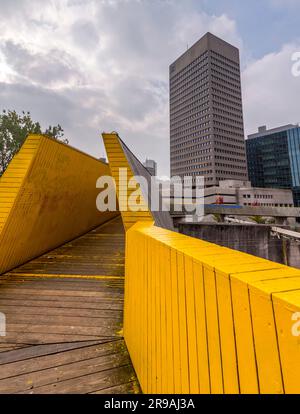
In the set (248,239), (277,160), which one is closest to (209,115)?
(277,160)

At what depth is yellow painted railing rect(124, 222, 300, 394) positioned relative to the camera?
26.2 inches

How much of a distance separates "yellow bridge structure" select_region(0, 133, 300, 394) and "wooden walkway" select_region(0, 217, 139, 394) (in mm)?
16

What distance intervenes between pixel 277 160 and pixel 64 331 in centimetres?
10715

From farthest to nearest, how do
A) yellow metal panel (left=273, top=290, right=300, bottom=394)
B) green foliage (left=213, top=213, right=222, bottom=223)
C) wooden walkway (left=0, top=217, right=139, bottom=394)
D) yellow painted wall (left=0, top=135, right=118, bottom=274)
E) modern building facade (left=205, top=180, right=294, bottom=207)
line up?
modern building facade (left=205, top=180, right=294, bottom=207)
green foliage (left=213, top=213, right=222, bottom=223)
yellow painted wall (left=0, top=135, right=118, bottom=274)
wooden walkway (left=0, top=217, right=139, bottom=394)
yellow metal panel (left=273, top=290, right=300, bottom=394)

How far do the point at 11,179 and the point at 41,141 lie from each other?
1.29 metres

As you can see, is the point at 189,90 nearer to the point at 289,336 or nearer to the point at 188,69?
the point at 188,69

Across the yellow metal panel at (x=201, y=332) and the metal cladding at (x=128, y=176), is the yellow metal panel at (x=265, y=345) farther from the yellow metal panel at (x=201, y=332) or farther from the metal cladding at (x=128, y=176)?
the metal cladding at (x=128, y=176)

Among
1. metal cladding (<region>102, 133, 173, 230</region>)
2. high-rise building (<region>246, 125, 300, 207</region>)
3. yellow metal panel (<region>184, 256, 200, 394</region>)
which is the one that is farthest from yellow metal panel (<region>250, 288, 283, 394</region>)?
high-rise building (<region>246, 125, 300, 207</region>)

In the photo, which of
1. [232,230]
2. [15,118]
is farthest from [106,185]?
[15,118]

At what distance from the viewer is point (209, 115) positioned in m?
110

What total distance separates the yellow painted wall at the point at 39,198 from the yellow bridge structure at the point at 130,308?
3 centimetres

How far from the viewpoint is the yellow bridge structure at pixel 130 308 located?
2.51 feet

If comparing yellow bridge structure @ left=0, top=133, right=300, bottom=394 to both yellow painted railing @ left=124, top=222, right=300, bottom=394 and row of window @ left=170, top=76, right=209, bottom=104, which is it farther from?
row of window @ left=170, top=76, right=209, bottom=104

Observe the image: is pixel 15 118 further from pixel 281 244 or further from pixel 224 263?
pixel 281 244
